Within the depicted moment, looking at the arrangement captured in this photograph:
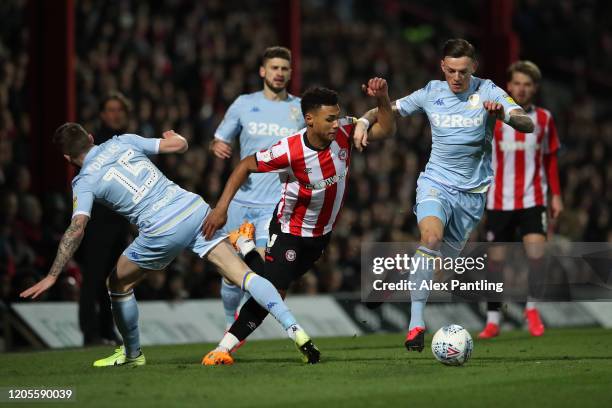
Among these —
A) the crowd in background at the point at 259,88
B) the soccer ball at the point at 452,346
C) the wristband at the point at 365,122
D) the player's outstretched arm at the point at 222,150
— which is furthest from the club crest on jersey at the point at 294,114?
the crowd in background at the point at 259,88

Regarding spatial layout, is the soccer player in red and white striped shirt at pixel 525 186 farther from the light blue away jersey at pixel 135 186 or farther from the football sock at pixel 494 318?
the light blue away jersey at pixel 135 186

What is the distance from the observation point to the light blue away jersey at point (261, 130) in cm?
997

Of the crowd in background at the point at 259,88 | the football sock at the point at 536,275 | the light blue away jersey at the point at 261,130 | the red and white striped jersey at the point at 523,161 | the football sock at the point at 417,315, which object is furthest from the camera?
the crowd in background at the point at 259,88

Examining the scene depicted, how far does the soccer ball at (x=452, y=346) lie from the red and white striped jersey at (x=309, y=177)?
1.28 m

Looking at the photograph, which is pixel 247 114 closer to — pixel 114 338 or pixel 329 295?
pixel 114 338

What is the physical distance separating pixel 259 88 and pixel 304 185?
8688mm


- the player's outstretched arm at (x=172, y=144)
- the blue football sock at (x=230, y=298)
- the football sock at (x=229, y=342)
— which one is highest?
the player's outstretched arm at (x=172, y=144)

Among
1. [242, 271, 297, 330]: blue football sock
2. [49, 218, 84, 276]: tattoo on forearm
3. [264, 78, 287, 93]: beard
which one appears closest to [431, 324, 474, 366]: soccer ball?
[242, 271, 297, 330]: blue football sock

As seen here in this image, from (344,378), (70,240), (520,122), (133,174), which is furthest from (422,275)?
(70,240)

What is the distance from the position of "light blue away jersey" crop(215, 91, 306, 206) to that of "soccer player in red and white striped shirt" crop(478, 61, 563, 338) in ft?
7.30

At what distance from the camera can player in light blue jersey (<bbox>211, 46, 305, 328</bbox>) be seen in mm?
9922

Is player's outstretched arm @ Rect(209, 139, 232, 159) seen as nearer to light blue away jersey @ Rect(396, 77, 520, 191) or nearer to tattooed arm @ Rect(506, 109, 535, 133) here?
light blue away jersey @ Rect(396, 77, 520, 191)

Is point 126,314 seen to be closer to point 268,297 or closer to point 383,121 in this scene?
point 268,297

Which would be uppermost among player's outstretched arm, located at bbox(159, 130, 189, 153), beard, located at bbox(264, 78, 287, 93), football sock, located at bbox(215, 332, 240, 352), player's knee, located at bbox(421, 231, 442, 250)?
beard, located at bbox(264, 78, 287, 93)
